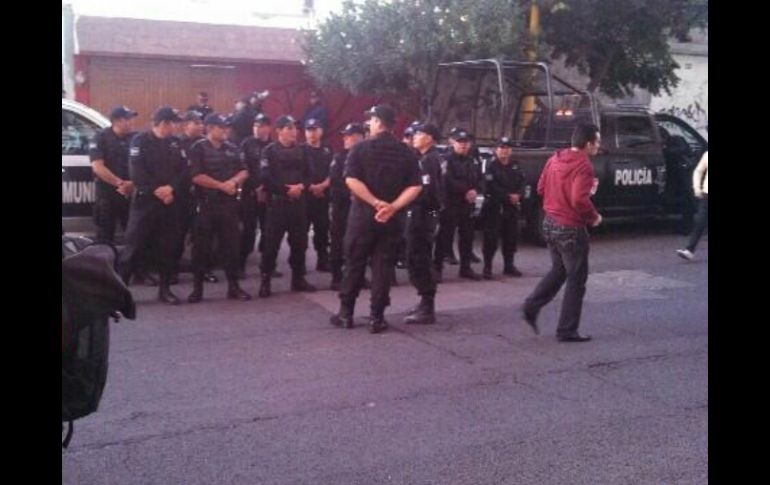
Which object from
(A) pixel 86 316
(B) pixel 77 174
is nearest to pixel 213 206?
(B) pixel 77 174

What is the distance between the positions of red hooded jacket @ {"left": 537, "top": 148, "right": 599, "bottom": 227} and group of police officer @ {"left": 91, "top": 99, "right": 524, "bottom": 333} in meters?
1.04

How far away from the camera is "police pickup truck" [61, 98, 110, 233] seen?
347 inches

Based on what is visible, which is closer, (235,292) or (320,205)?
(235,292)

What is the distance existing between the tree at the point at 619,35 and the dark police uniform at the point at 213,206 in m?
8.36

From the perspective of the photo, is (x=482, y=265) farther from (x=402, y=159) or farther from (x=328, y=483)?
(x=328, y=483)

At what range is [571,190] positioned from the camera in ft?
22.3

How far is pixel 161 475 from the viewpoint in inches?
172

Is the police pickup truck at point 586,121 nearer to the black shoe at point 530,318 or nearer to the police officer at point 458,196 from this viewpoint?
the police officer at point 458,196

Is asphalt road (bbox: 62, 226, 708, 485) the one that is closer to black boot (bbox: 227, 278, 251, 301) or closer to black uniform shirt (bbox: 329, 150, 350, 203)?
black boot (bbox: 227, 278, 251, 301)

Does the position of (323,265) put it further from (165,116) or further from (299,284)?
(165,116)

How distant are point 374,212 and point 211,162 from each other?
6.14ft
